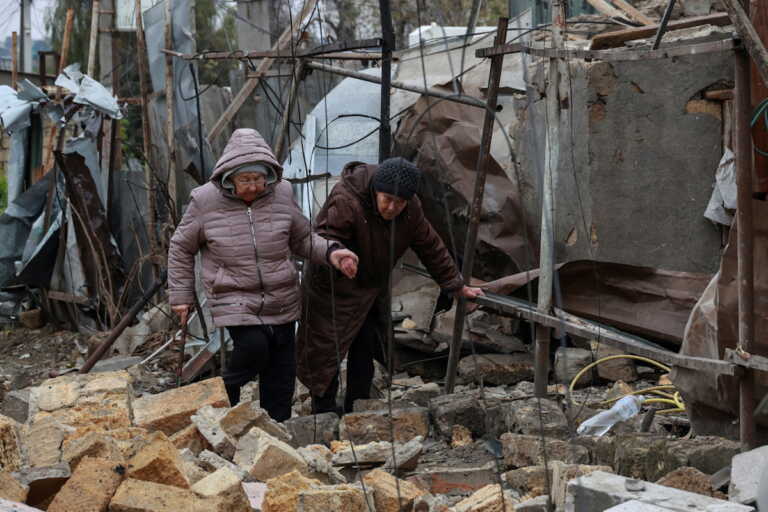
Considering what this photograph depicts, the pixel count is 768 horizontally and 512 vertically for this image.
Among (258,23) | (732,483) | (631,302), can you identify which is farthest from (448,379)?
(258,23)

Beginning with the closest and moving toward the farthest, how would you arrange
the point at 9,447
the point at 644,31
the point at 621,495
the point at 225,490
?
1. the point at 621,495
2. the point at 225,490
3. the point at 9,447
4. the point at 644,31

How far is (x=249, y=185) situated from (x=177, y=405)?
118 cm

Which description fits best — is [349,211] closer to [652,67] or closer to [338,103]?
[652,67]

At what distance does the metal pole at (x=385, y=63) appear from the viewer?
20.3 ft

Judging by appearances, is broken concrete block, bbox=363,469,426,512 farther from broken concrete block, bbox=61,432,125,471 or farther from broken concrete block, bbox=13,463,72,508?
broken concrete block, bbox=13,463,72,508

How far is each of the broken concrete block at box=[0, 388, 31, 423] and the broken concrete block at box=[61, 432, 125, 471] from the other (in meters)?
2.30

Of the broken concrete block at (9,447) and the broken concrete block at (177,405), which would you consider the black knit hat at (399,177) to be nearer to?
the broken concrete block at (177,405)

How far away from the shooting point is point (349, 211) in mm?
5602

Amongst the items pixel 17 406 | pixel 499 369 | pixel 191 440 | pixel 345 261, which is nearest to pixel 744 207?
pixel 345 261

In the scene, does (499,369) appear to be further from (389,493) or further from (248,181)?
(389,493)

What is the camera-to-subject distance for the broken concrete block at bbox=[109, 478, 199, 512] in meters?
3.59

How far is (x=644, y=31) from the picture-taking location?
22.6ft

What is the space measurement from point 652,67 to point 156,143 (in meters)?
5.38

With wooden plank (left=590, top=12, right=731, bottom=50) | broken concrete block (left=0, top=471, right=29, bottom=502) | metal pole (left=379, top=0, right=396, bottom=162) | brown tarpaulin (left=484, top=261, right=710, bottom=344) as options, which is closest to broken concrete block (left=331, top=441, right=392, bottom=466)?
broken concrete block (left=0, top=471, right=29, bottom=502)
